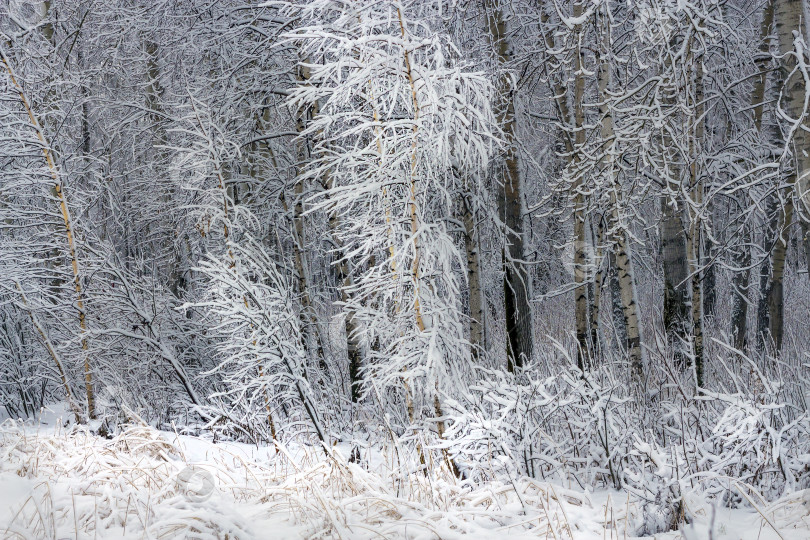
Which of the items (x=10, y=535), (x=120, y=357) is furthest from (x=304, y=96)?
(x=120, y=357)

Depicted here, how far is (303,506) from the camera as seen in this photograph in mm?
3256

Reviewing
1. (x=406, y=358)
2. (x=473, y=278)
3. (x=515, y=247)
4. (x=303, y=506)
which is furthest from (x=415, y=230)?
(x=515, y=247)

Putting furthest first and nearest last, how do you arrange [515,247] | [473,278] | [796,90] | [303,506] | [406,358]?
[515,247]
[473,278]
[796,90]
[406,358]
[303,506]

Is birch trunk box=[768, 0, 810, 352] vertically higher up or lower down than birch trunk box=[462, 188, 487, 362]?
higher up

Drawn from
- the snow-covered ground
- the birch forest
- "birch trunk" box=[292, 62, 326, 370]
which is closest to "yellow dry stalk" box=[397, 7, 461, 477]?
the birch forest

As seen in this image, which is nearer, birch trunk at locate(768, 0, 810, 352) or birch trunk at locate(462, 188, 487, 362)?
birch trunk at locate(768, 0, 810, 352)

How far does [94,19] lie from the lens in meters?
11.9

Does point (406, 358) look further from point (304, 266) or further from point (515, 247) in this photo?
point (304, 266)

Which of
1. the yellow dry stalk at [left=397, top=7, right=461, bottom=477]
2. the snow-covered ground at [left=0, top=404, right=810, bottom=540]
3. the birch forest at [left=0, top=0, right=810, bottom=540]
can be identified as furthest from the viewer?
the yellow dry stalk at [left=397, top=7, right=461, bottom=477]

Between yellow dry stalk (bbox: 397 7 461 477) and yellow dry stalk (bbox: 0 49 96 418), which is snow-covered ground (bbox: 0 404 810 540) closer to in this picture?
yellow dry stalk (bbox: 397 7 461 477)

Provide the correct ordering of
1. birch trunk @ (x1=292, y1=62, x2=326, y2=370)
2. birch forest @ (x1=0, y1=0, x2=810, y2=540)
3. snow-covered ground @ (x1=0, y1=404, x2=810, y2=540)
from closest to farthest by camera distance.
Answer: snow-covered ground @ (x1=0, y1=404, x2=810, y2=540) < birch forest @ (x1=0, y1=0, x2=810, y2=540) < birch trunk @ (x1=292, y1=62, x2=326, y2=370)

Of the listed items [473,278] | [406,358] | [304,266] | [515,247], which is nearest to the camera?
[406,358]

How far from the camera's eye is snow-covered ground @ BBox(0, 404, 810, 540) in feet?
9.52

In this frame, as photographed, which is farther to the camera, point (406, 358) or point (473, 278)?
point (473, 278)
